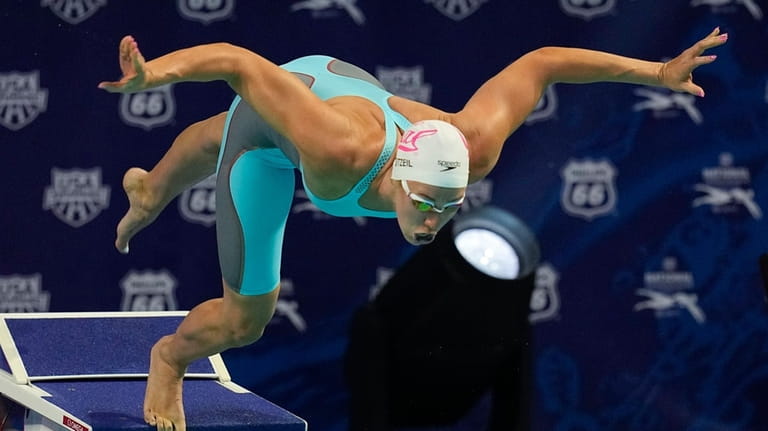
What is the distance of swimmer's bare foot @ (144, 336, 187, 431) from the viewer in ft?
12.2

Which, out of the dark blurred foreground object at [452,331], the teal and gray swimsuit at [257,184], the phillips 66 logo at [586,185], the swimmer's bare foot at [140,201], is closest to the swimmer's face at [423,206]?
the teal and gray swimsuit at [257,184]

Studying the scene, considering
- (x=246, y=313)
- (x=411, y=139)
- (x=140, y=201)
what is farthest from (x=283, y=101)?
(x=140, y=201)

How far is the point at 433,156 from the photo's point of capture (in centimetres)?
302

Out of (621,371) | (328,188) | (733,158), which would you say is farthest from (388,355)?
(328,188)

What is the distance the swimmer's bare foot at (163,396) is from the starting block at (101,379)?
4cm

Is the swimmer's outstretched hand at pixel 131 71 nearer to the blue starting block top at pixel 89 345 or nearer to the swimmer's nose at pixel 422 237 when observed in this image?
the swimmer's nose at pixel 422 237

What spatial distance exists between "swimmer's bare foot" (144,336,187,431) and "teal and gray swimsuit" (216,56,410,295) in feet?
1.37

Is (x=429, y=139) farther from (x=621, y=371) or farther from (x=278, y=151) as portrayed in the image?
(x=621, y=371)

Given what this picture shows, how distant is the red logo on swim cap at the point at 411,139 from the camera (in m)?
3.06

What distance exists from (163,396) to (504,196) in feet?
7.50

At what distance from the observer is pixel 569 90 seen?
5.65 meters

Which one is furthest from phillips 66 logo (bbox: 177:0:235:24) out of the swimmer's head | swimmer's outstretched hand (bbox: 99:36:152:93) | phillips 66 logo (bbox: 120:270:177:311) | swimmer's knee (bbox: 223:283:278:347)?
swimmer's outstretched hand (bbox: 99:36:152:93)

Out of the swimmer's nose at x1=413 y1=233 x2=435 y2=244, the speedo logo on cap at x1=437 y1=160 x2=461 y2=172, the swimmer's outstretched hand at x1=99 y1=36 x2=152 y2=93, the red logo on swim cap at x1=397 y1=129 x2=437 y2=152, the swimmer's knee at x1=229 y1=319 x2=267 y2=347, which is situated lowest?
the swimmer's knee at x1=229 y1=319 x2=267 y2=347

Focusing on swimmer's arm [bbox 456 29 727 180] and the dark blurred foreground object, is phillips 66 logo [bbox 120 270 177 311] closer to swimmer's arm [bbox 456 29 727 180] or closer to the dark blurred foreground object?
the dark blurred foreground object
